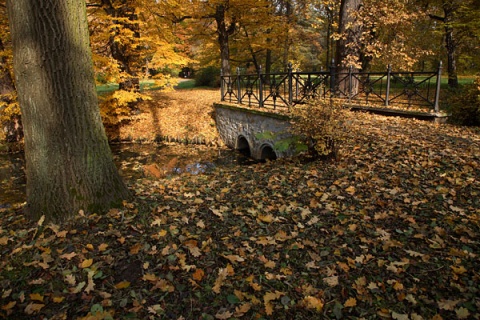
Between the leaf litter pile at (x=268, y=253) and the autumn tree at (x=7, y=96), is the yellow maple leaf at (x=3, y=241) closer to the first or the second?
the leaf litter pile at (x=268, y=253)

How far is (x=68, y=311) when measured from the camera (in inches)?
103

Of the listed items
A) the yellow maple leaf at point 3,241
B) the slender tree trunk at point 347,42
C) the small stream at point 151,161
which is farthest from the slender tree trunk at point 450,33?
the yellow maple leaf at point 3,241

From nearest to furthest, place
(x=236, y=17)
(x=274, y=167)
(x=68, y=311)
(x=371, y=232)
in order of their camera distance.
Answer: (x=68, y=311)
(x=371, y=232)
(x=274, y=167)
(x=236, y=17)

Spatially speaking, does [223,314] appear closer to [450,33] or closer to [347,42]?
[347,42]

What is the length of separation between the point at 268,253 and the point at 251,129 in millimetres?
8647

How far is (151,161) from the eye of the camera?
11.9 m

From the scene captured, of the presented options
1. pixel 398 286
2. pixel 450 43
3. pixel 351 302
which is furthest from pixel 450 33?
pixel 351 302

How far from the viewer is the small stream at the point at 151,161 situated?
9.40 m

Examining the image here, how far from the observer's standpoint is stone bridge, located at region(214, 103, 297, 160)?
972cm

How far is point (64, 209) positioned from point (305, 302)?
2986mm

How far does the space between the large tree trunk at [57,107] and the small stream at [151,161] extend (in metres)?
5.14

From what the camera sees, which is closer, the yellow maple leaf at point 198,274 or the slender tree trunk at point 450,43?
the yellow maple leaf at point 198,274

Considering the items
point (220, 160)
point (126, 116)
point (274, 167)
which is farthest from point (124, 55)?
point (274, 167)

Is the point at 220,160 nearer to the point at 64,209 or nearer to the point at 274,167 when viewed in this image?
the point at 274,167
